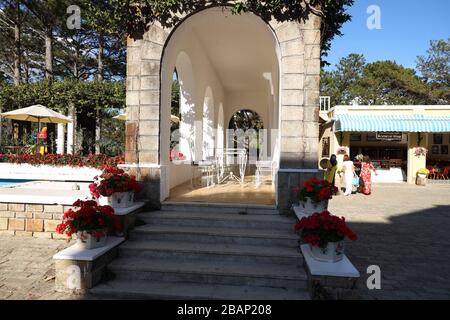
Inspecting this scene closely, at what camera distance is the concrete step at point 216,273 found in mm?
3273

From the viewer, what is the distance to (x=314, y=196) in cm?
390

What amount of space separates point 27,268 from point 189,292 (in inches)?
84.7

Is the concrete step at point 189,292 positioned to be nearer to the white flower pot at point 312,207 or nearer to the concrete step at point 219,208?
the white flower pot at point 312,207

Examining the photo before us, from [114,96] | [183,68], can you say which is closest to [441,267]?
[183,68]

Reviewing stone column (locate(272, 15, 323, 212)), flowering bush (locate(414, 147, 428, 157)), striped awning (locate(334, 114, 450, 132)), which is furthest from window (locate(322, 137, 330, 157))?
stone column (locate(272, 15, 323, 212))

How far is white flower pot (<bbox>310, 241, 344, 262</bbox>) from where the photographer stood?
305 centimetres

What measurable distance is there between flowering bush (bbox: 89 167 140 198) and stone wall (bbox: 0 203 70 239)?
45.6 inches

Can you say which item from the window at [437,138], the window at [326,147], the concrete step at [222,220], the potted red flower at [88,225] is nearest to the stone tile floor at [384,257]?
the potted red flower at [88,225]

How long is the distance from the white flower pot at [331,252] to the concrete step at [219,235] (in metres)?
0.67

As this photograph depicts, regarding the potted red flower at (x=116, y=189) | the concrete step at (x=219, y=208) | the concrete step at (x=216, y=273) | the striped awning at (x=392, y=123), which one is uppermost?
the striped awning at (x=392, y=123)

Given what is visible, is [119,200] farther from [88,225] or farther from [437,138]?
[437,138]

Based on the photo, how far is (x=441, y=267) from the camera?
416cm

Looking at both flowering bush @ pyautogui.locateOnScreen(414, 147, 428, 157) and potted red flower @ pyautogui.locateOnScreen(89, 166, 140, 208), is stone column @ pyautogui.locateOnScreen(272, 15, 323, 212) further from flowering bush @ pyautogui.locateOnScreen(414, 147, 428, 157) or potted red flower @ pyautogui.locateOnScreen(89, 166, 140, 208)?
flowering bush @ pyautogui.locateOnScreen(414, 147, 428, 157)

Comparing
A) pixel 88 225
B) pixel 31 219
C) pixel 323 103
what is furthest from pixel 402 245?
pixel 323 103
